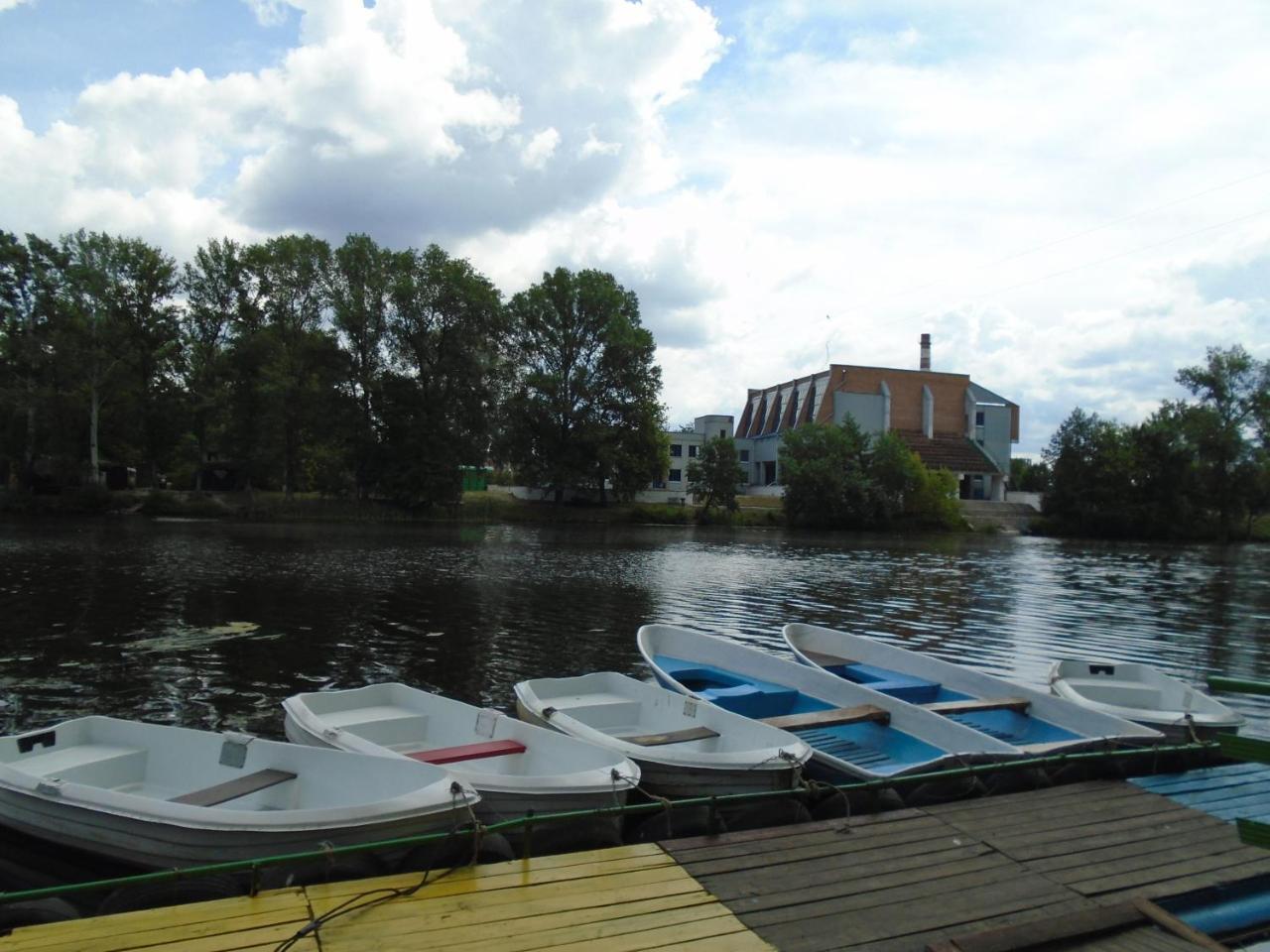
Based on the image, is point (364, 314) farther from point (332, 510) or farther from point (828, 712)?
point (828, 712)

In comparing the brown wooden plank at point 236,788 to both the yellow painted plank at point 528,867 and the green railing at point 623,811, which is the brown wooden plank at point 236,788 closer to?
the green railing at point 623,811

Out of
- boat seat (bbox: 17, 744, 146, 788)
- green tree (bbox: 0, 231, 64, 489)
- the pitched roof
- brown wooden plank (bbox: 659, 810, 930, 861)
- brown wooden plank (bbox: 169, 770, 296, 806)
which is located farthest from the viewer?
the pitched roof

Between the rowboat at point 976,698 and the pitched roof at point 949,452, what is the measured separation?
68.5 m

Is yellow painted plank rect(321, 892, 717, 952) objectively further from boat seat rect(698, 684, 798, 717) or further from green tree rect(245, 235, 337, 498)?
green tree rect(245, 235, 337, 498)

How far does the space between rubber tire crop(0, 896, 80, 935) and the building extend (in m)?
75.2

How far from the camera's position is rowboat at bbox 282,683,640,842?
6043 mm

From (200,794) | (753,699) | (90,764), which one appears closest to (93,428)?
(90,764)

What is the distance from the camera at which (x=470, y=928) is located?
14.5 feet

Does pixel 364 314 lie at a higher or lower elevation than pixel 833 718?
higher

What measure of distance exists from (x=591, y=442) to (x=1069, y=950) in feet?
201

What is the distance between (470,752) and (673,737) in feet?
5.97

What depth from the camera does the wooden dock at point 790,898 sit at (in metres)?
4.32

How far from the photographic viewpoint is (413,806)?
5422 millimetres

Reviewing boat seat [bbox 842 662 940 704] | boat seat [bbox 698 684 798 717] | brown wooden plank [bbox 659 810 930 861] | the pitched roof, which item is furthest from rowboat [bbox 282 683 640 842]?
the pitched roof
